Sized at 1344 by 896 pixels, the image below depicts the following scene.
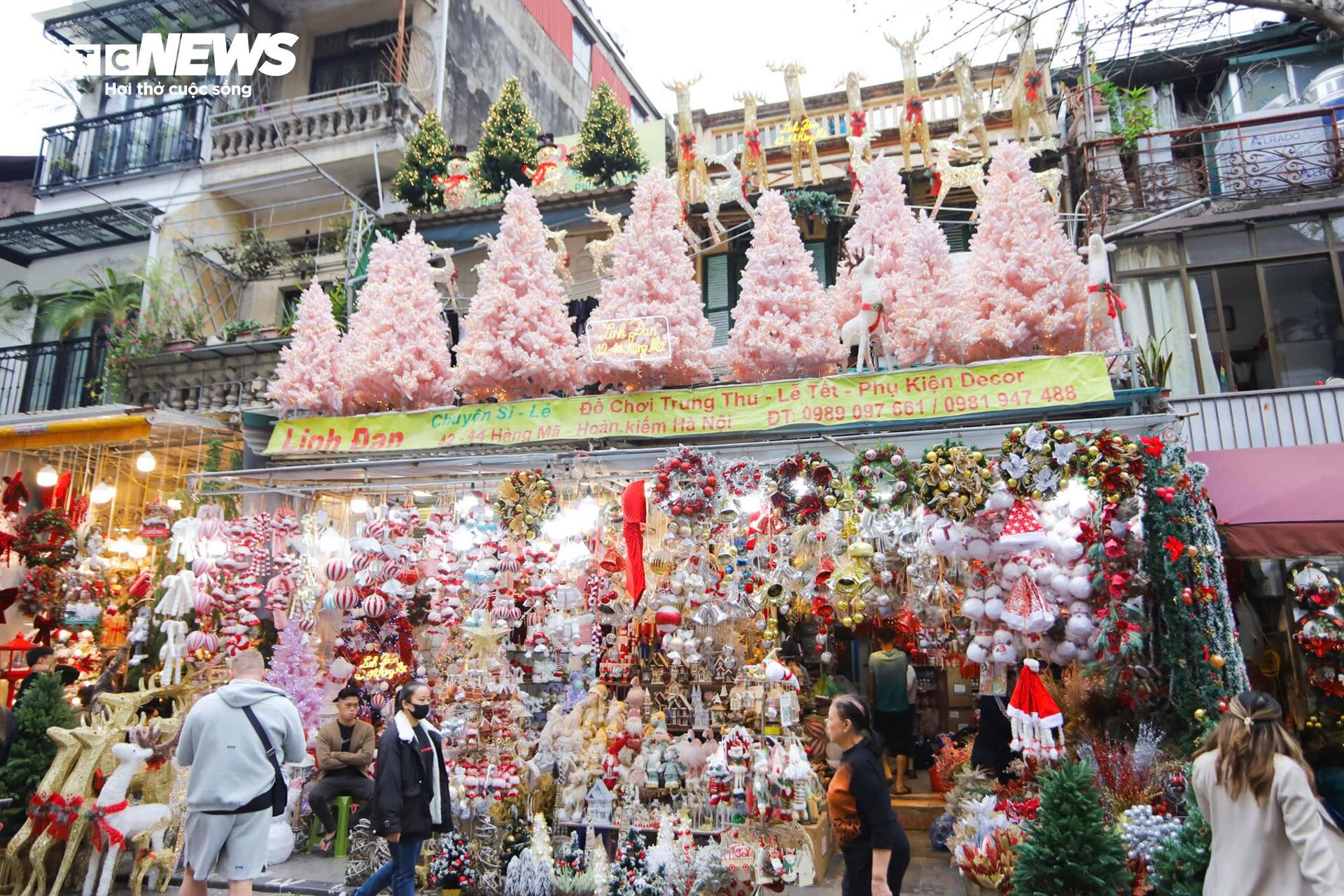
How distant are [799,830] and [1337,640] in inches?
174

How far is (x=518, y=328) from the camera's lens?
851 cm

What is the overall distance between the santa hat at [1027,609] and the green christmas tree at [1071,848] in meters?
0.97

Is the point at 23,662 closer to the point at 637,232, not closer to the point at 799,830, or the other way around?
the point at 637,232

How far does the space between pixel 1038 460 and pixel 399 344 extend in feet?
21.0

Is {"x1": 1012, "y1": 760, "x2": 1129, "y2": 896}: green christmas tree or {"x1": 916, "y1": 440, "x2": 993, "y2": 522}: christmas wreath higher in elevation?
{"x1": 916, "y1": 440, "x2": 993, "y2": 522}: christmas wreath

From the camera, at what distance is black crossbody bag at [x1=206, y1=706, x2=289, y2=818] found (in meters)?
4.39

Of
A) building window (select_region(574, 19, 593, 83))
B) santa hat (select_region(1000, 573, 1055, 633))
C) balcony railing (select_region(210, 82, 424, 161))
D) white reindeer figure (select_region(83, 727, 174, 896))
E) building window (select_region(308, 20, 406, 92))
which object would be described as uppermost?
building window (select_region(574, 19, 593, 83))

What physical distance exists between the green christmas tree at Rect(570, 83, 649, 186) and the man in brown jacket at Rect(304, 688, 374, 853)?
807 centimetres

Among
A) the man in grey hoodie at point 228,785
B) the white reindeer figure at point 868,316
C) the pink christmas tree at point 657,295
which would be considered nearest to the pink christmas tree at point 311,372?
the pink christmas tree at point 657,295

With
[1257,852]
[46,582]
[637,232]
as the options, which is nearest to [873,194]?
[637,232]

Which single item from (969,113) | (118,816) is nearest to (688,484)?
(118,816)

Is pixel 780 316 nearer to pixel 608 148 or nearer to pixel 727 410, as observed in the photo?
pixel 727 410

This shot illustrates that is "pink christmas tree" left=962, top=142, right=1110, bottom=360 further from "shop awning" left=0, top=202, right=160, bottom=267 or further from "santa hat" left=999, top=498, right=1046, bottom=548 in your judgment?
"shop awning" left=0, top=202, right=160, bottom=267

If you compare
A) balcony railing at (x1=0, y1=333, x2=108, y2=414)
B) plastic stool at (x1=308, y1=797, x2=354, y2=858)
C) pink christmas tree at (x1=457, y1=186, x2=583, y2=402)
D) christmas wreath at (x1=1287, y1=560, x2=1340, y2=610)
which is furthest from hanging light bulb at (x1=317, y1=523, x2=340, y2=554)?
christmas wreath at (x1=1287, y1=560, x2=1340, y2=610)
